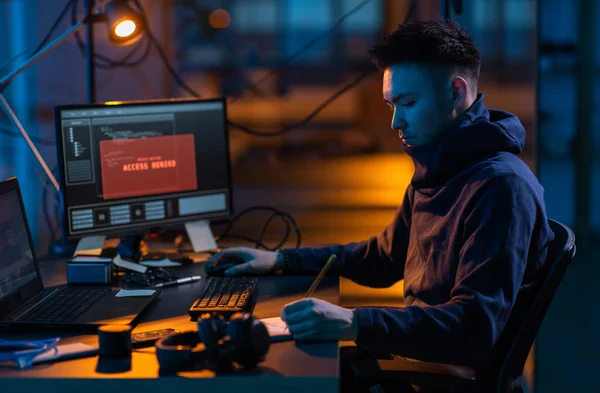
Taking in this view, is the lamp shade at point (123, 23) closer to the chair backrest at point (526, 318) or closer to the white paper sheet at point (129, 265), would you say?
the white paper sheet at point (129, 265)

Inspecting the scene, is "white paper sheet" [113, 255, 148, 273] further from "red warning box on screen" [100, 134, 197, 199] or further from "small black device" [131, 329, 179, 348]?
"small black device" [131, 329, 179, 348]

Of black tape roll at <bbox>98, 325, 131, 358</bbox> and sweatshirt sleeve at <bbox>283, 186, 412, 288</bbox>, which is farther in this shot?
sweatshirt sleeve at <bbox>283, 186, 412, 288</bbox>

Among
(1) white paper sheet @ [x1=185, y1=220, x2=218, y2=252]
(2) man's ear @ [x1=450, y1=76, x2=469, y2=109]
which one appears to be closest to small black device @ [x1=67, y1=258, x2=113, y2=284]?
(1) white paper sheet @ [x1=185, y1=220, x2=218, y2=252]

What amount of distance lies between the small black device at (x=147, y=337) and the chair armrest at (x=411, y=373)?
0.37 meters

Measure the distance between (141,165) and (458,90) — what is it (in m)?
0.95

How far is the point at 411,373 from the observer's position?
60.4 inches

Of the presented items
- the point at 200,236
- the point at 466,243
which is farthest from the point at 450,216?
the point at 200,236

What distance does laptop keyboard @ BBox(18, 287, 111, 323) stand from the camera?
1.63 metres

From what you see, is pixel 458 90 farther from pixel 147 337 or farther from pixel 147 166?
pixel 147 166

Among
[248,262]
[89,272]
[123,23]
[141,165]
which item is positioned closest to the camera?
[89,272]

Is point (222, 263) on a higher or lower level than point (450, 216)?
lower

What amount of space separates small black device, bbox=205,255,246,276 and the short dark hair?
0.66 metres

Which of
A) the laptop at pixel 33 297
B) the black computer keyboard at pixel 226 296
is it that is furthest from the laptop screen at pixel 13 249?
the black computer keyboard at pixel 226 296

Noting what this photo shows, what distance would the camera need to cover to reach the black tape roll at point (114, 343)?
55.4 inches
